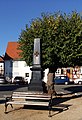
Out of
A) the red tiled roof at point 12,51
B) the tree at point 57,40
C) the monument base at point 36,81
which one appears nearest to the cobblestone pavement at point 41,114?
the monument base at point 36,81

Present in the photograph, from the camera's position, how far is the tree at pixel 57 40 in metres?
27.2

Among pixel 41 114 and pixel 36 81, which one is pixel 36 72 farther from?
pixel 41 114

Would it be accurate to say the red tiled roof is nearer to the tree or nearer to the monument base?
the tree

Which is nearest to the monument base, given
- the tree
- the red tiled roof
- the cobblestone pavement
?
the cobblestone pavement

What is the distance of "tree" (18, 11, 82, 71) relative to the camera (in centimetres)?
2720

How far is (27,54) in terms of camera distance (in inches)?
1131

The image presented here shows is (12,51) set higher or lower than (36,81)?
higher

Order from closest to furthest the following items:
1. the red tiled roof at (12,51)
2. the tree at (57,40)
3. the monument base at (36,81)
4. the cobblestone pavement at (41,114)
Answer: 1. the cobblestone pavement at (41,114)
2. the monument base at (36,81)
3. the tree at (57,40)
4. the red tiled roof at (12,51)

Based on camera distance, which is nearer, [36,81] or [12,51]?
[36,81]

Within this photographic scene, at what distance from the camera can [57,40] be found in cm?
2781

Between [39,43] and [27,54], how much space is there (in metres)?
10.5

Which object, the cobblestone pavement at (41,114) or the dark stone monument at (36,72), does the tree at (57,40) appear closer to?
the dark stone monument at (36,72)

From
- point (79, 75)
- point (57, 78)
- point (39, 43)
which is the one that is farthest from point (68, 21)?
point (79, 75)

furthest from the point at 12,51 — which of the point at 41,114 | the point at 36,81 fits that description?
the point at 41,114
